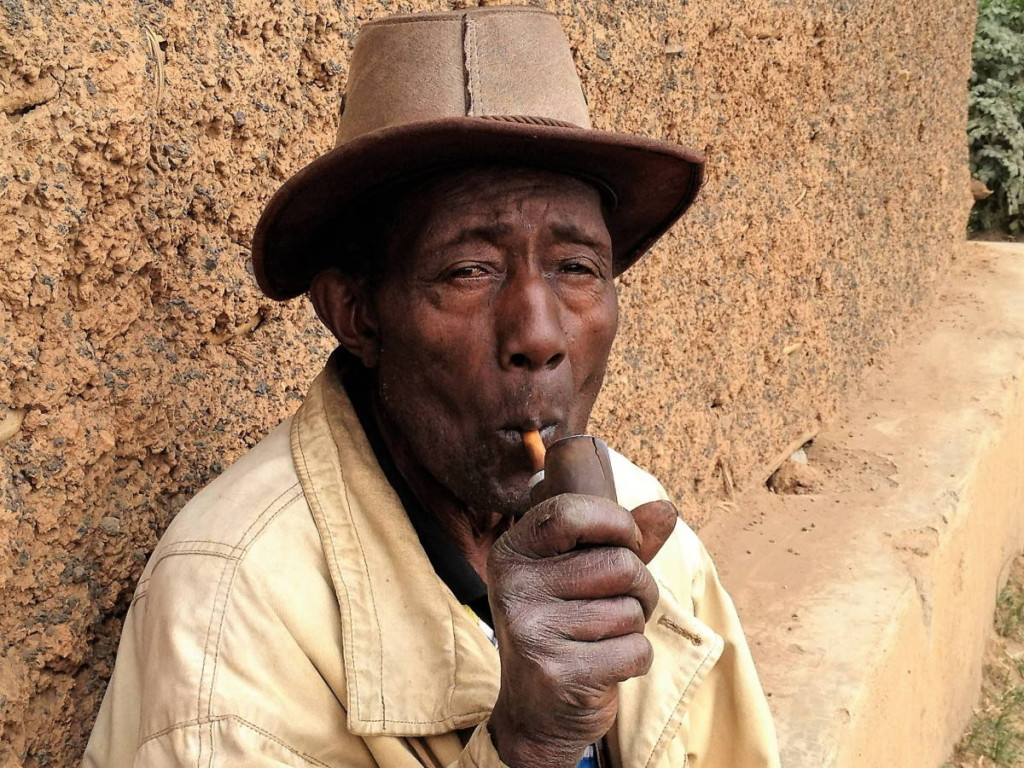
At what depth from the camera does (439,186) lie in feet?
5.56

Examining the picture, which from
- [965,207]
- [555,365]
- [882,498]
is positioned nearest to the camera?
[555,365]

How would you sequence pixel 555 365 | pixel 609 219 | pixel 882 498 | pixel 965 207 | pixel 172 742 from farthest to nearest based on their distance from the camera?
pixel 965 207
pixel 882 498
pixel 609 219
pixel 555 365
pixel 172 742

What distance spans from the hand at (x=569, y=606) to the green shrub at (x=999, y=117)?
9454mm

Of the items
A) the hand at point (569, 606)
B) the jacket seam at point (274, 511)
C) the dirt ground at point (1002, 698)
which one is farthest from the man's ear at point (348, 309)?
the dirt ground at point (1002, 698)

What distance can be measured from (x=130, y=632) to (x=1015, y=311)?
5.78 m

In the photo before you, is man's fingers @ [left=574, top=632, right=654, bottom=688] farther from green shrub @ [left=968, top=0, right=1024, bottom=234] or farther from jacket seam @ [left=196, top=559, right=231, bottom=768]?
green shrub @ [left=968, top=0, right=1024, bottom=234]

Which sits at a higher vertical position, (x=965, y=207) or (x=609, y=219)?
(x=609, y=219)

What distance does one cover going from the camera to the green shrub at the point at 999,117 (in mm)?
9711

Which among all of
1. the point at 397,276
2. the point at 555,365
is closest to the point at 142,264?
the point at 397,276

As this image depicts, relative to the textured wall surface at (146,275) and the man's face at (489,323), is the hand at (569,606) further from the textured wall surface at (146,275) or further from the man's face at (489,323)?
the textured wall surface at (146,275)

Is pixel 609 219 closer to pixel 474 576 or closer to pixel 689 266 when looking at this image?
pixel 474 576

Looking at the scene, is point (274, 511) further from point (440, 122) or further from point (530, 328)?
point (440, 122)

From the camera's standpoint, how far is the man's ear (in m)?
1.81

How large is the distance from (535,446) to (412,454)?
0.28 meters
